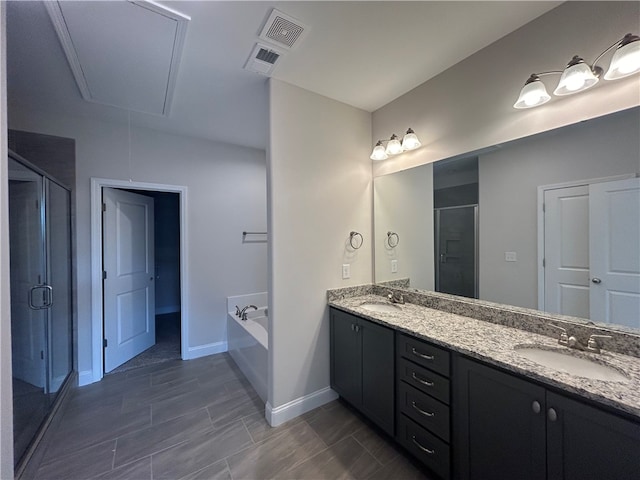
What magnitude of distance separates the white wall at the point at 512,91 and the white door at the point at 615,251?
419mm

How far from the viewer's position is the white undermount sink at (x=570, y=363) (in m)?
1.09

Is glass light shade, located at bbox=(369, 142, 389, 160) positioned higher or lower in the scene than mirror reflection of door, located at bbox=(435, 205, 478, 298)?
higher

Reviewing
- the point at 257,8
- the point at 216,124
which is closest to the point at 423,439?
the point at 257,8

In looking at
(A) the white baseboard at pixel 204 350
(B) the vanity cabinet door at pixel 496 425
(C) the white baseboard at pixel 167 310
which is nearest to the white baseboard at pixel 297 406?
(B) the vanity cabinet door at pixel 496 425

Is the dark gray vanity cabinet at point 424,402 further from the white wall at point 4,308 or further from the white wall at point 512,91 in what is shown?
the white wall at point 4,308

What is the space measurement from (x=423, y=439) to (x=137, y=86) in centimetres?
324

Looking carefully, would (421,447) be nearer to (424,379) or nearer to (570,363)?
(424,379)

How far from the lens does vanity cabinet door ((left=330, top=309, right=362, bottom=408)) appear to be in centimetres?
194

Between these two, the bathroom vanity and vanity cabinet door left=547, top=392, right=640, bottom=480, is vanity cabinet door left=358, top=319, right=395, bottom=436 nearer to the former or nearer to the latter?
the bathroom vanity

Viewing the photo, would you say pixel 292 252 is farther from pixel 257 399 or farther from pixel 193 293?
pixel 193 293

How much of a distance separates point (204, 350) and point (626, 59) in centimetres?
404

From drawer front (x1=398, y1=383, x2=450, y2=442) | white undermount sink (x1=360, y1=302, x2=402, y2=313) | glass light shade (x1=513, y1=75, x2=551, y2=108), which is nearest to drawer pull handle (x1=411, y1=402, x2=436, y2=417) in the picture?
drawer front (x1=398, y1=383, x2=450, y2=442)

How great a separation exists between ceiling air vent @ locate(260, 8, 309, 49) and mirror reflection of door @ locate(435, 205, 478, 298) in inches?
62.9

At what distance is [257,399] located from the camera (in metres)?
2.22
